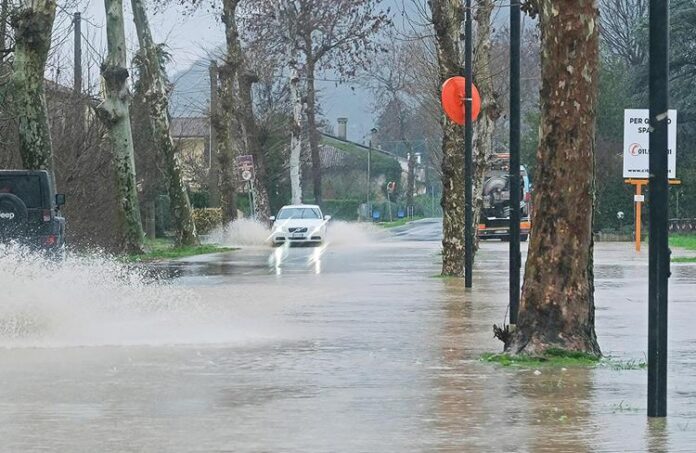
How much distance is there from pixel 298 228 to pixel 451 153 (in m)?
24.7

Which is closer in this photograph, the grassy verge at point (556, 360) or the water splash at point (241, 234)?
the grassy verge at point (556, 360)

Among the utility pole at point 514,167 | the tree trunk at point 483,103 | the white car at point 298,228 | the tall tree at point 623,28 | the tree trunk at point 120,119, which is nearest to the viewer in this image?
the utility pole at point 514,167

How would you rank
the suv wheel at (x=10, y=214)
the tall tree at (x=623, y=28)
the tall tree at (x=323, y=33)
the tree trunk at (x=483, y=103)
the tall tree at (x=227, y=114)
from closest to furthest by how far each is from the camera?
the suv wheel at (x=10, y=214)
the tree trunk at (x=483, y=103)
the tall tree at (x=227, y=114)
the tall tree at (x=323, y=33)
the tall tree at (x=623, y=28)

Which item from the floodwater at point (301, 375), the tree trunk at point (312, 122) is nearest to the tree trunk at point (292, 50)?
the tree trunk at point (312, 122)

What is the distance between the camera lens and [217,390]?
41.0 feet

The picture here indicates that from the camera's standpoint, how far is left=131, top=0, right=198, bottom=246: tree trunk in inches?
1944

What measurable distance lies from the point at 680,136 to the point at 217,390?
60695 millimetres

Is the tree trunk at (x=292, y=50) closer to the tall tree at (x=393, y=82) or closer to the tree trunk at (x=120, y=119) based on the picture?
the tall tree at (x=393, y=82)

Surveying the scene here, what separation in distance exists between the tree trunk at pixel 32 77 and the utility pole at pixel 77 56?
1034 centimetres

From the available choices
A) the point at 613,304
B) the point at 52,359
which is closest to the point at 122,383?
the point at 52,359

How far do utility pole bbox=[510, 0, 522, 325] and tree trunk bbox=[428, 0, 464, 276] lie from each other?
11.2 m

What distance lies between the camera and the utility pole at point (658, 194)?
10656 mm

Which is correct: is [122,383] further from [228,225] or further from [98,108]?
[228,225]

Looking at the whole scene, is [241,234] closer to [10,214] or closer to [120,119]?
[120,119]
